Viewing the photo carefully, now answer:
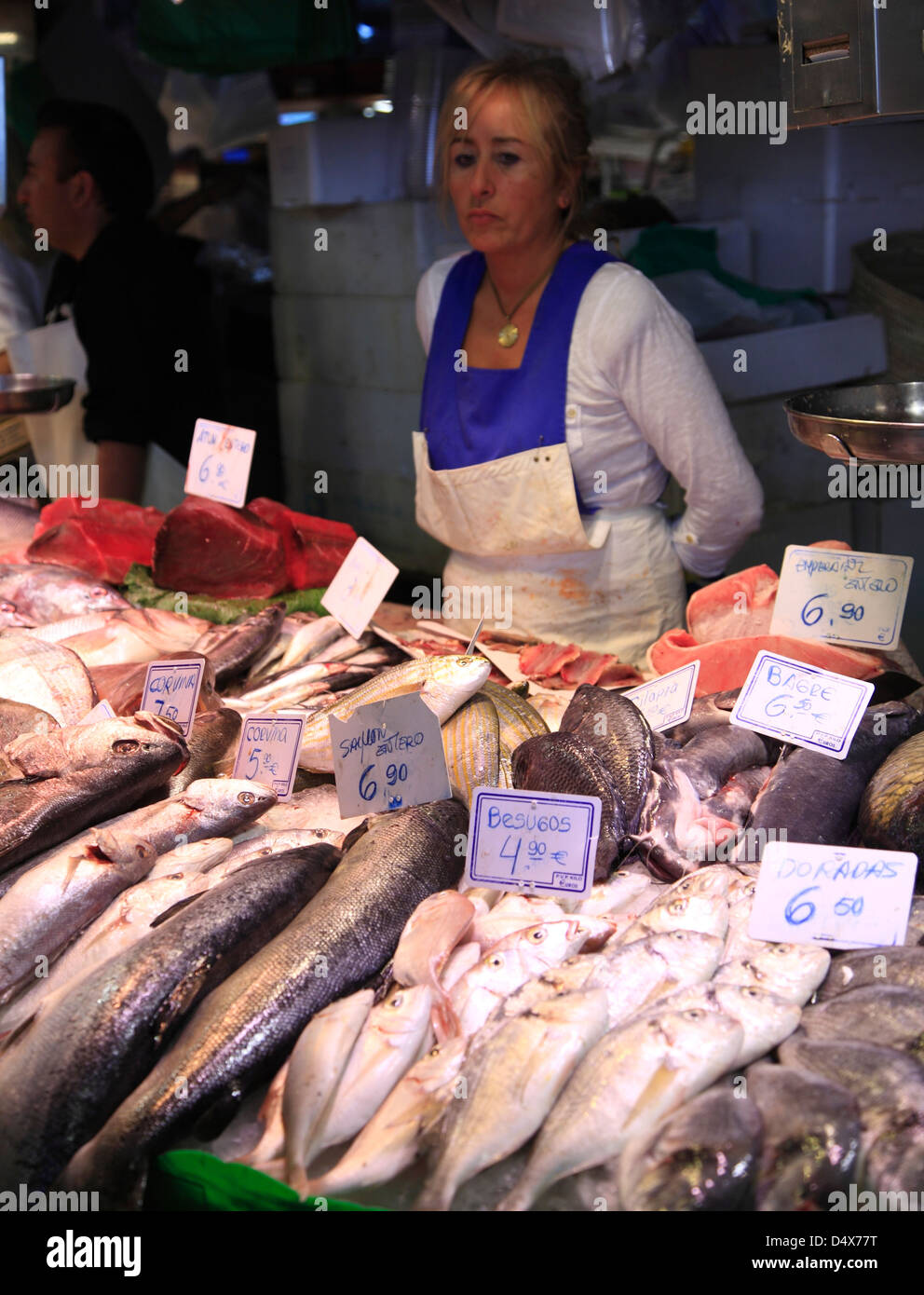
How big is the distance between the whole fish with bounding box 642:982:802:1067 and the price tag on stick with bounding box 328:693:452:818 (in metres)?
0.63

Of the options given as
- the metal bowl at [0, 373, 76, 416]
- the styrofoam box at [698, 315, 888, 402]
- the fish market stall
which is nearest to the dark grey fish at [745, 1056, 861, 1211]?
the fish market stall

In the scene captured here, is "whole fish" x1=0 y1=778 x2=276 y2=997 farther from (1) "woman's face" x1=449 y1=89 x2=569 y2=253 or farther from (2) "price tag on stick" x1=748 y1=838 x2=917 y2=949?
(1) "woman's face" x1=449 y1=89 x2=569 y2=253

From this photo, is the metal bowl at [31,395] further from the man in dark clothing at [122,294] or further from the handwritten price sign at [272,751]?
the handwritten price sign at [272,751]

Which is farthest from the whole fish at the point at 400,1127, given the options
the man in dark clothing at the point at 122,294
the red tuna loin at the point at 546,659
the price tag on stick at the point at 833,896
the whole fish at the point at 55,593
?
the man in dark clothing at the point at 122,294

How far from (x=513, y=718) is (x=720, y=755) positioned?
43 centimetres

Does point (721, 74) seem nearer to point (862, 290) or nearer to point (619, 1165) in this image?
point (862, 290)

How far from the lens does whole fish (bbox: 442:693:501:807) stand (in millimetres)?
2156

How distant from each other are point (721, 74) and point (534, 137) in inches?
95.7

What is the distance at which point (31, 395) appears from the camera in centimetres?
379

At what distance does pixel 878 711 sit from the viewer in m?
2.10

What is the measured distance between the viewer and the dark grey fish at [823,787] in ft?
6.23

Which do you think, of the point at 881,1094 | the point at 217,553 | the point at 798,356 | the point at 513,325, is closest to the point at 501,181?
the point at 513,325

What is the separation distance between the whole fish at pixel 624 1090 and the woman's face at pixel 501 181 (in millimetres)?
2716
